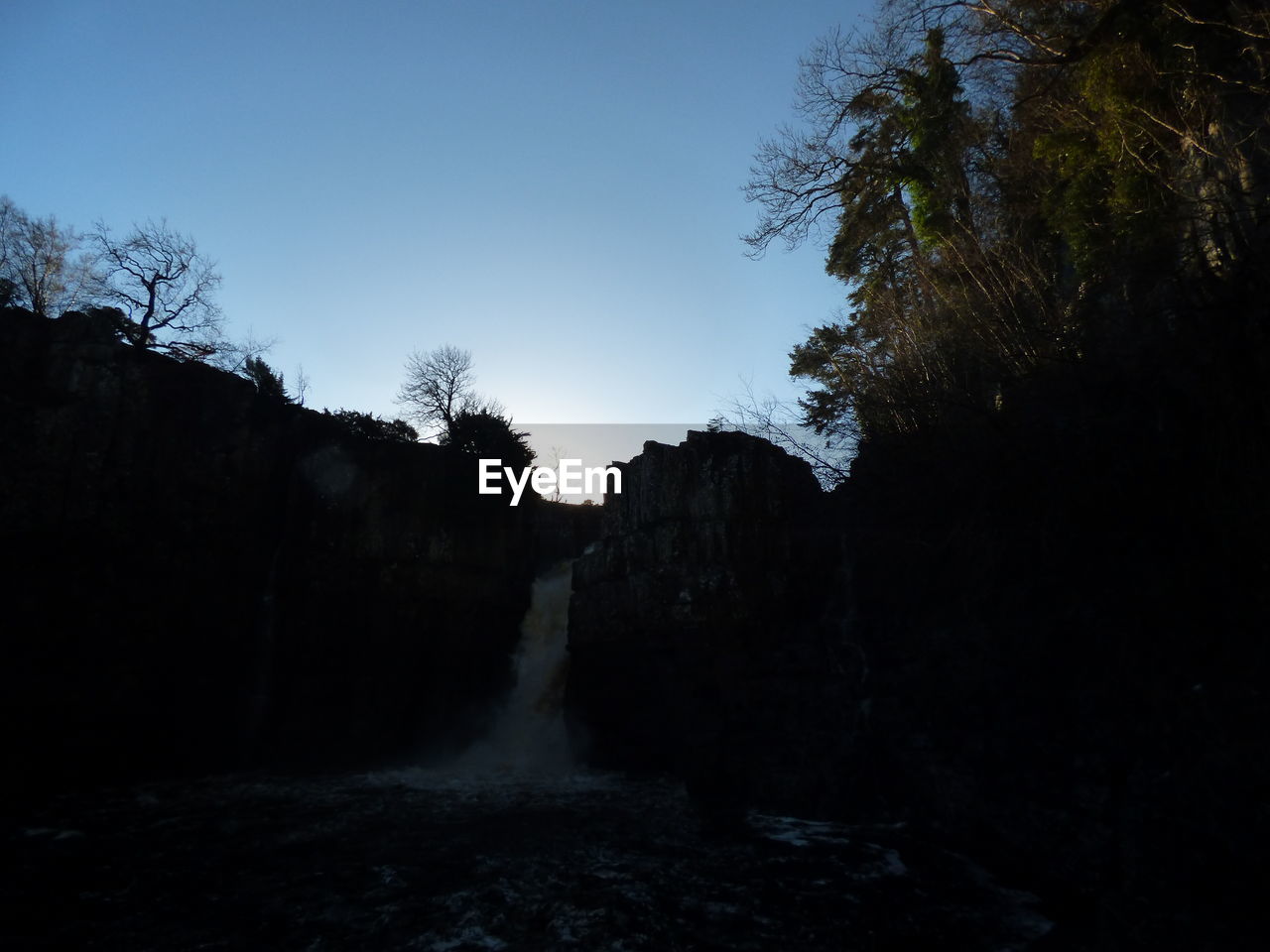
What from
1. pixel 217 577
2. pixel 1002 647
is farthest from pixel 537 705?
pixel 1002 647

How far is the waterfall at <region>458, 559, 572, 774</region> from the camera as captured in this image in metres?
22.3

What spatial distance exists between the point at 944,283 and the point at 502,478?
621 inches

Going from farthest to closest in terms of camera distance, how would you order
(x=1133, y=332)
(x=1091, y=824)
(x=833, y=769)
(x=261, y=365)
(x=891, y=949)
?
(x=261, y=365) → (x=833, y=769) → (x=1133, y=332) → (x=1091, y=824) → (x=891, y=949)

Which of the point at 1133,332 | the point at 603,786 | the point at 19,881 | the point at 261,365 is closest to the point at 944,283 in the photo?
the point at 1133,332

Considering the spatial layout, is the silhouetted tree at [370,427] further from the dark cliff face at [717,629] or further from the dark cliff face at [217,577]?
the dark cliff face at [717,629]

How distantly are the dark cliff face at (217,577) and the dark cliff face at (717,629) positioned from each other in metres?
4.65

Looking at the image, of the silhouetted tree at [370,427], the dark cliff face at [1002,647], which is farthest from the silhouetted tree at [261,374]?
the dark cliff face at [1002,647]

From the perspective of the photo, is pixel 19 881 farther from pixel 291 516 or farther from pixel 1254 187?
pixel 1254 187

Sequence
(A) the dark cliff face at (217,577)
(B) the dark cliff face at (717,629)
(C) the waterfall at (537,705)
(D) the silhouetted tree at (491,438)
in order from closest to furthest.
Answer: (B) the dark cliff face at (717,629)
(A) the dark cliff face at (217,577)
(C) the waterfall at (537,705)
(D) the silhouetted tree at (491,438)

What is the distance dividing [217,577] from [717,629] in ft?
43.8

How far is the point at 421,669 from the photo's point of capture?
77.3ft

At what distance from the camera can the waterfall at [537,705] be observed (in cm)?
2228

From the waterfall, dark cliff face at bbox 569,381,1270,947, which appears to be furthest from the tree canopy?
the waterfall

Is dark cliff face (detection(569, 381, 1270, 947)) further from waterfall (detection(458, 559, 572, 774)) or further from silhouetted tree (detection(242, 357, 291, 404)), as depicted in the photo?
silhouetted tree (detection(242, 357, 291, 404))
